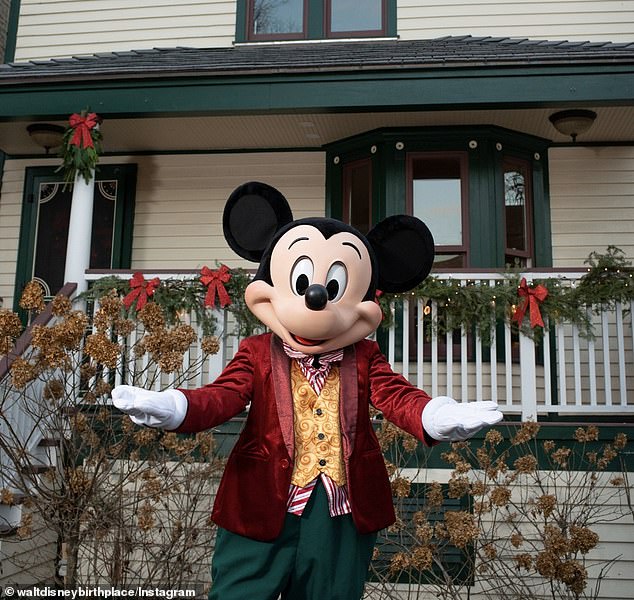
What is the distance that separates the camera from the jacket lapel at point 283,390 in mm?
2678

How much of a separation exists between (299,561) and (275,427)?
50 cm

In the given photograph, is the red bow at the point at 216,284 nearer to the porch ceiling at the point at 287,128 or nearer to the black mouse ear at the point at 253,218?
the porch ceiling at the point at 287,128

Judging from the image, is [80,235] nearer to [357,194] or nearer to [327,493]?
[357,194]

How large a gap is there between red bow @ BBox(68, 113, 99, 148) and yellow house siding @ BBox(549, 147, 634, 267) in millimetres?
4670

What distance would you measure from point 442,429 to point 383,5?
22.7 feet

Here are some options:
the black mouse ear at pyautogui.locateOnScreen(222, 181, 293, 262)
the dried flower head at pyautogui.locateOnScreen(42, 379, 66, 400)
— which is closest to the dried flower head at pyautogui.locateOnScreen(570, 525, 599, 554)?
the black mouse ear at pyautogui.locateOnScreen(222, 181, 293, 262)

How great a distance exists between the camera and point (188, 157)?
7.97 m

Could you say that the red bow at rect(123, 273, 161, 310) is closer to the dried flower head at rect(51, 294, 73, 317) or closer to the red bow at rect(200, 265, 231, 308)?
the red bow at rect(200, 265, 231, 308)

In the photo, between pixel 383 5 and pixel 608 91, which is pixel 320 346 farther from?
pixel 383 5

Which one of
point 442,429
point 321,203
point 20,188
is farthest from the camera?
point 20,188

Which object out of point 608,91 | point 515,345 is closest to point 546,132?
point 608,91

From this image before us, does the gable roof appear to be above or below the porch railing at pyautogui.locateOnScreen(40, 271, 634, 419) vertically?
above

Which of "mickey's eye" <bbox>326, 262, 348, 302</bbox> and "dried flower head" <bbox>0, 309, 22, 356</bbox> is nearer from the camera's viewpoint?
"mickey's eye" <bbox>326, 262, 348, 302</bbox>

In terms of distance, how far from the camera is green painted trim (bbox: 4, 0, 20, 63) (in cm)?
876
